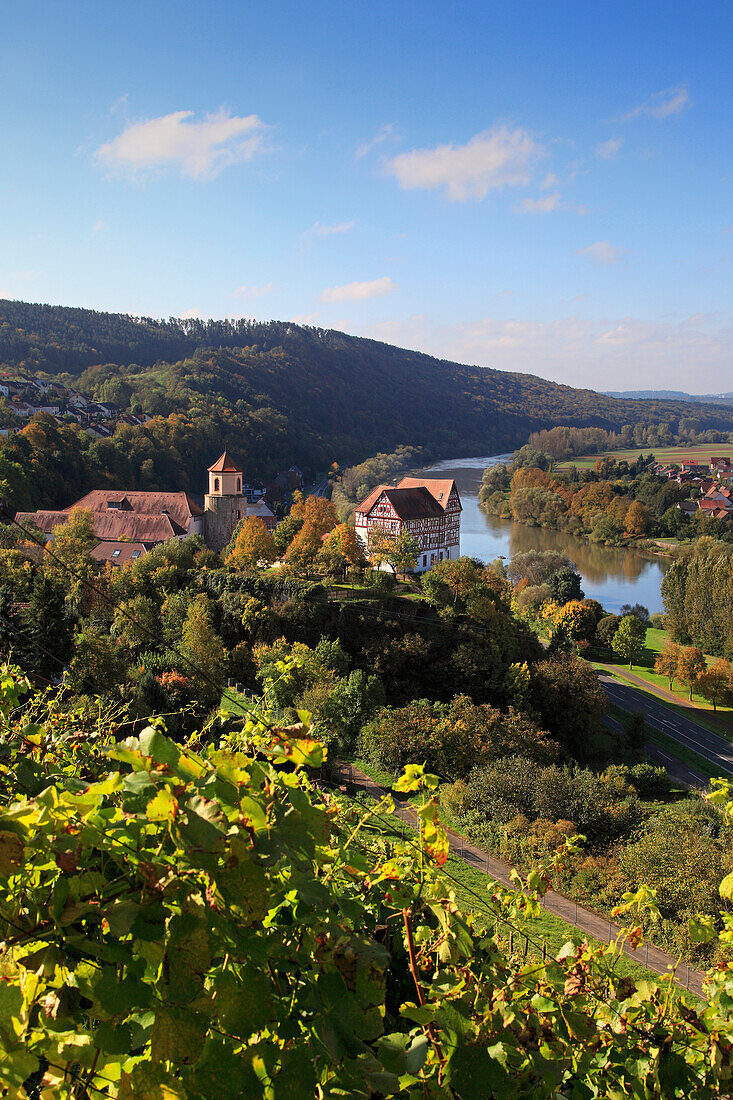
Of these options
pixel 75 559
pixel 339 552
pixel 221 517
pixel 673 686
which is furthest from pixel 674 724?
pixel 75 559

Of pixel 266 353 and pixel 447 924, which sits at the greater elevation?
pixel 266 353

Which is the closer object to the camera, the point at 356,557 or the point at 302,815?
the point at 302,815

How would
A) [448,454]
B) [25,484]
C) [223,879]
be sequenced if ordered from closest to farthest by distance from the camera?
1. [223,879]
2. [25,484]
3. [448,454]

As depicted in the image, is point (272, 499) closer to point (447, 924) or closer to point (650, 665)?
point (650, 665)

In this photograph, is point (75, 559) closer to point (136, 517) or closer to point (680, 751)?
point (136, 517)

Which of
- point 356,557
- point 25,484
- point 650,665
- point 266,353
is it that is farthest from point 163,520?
point 266,353

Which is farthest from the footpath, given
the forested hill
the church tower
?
Result: the forested hill

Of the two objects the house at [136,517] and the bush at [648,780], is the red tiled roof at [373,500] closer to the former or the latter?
the house at [136,517]
